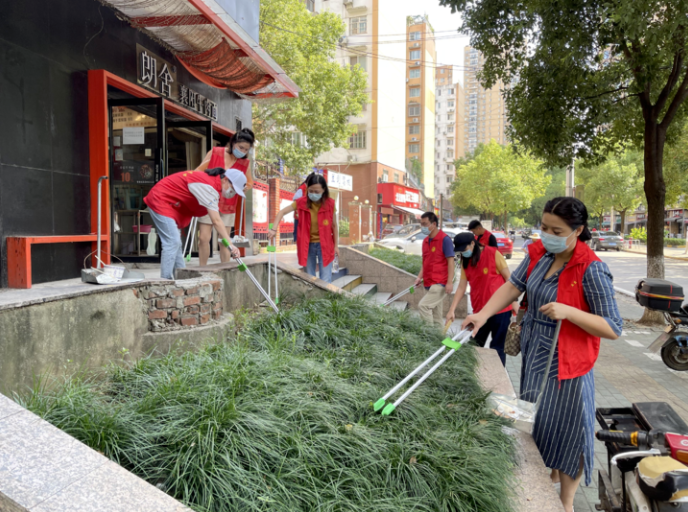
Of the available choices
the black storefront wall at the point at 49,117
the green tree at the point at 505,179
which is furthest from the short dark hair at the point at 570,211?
the green tree at the point at 505,179

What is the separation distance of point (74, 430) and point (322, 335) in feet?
7.34

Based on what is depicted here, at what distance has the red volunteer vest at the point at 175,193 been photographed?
474 cm

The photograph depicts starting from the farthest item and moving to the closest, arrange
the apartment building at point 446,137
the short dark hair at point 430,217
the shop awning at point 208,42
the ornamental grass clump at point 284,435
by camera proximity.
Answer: the apartment building at point 446,137 → the short dark hair at point 430,217 → the shop awning at point 208,42 → the ornamental grass clump at point 284,435

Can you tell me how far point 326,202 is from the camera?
6441mm

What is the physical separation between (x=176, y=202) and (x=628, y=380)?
18.6 ft

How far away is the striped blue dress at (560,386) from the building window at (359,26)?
38518 millimetres

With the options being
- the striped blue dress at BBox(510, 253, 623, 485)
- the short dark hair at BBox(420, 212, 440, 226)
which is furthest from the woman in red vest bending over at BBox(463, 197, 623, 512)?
→ the short dark hair at BBox(420, 212, 440, 226)

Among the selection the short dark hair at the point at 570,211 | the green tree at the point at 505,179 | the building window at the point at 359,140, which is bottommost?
the short dark hair at the point at 570,211

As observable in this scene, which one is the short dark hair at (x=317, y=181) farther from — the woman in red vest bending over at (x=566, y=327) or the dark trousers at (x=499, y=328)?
the woman in red vest bending over at (x=566, y=327)

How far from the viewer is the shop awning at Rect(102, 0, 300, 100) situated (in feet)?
18.8

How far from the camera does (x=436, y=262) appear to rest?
22.4 ft

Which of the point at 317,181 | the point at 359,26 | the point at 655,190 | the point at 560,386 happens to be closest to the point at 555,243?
the point at 560,386

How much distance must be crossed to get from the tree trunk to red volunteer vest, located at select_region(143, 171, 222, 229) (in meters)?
8.11

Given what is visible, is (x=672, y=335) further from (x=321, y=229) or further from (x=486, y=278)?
(x=321, y=229)
